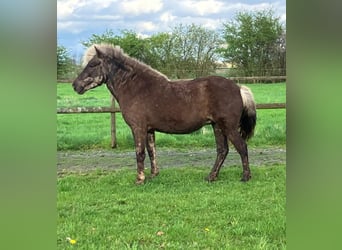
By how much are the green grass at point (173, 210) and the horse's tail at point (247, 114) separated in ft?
1.56

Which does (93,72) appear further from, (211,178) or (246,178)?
(246,178)

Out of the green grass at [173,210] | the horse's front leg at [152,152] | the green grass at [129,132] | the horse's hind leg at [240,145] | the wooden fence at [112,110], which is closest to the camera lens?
the green grass at [173,210]

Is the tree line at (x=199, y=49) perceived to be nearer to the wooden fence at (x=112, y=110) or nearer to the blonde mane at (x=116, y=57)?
the wooden fence at (x=112, y=110)

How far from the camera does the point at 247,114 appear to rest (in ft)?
14.6

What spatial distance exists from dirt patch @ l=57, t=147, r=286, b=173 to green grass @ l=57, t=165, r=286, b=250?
28cm

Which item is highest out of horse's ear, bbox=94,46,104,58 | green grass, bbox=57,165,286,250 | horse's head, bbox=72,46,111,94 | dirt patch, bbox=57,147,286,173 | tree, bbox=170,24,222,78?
tree, bbox=170,24,222,78

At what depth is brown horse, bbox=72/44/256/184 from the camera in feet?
14.3

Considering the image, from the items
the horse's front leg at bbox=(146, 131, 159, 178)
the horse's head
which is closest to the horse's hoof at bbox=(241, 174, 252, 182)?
the horse's front leg at bbox=(146, 131, 159, 178)

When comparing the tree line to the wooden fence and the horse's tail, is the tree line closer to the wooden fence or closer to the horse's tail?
the wooden fence

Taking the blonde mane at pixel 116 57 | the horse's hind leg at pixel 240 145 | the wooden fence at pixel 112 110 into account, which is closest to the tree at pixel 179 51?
the wooden fence at pixel 112 110

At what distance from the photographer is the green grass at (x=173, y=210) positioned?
96.9 inches
